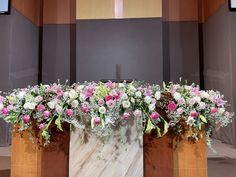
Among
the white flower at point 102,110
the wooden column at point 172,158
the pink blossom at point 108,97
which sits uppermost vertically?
the pink blossom at point 108,97

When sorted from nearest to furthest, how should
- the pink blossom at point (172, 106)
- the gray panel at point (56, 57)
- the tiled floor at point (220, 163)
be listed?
the pink blossom at point (172, 106) < the tiled floor at point (220, 163) < the gray panel at point (56, 57)

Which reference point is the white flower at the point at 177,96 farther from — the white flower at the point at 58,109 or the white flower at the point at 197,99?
the white flower at the point at 58,109

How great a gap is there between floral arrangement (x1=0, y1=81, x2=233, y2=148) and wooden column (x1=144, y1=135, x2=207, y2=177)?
76 mm

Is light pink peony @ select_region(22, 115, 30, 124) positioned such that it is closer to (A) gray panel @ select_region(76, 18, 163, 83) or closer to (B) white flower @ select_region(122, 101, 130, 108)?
(B) white flower @ select_region(122, 101, 130, 108)

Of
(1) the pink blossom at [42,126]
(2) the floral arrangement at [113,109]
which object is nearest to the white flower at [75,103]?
(2) the floral arrangement at [113,109]

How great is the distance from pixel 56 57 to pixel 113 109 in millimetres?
4040

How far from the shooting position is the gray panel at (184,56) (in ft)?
17.8

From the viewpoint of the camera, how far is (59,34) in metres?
5.59

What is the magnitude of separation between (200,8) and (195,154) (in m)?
4.59

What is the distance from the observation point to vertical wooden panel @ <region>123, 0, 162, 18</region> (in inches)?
208

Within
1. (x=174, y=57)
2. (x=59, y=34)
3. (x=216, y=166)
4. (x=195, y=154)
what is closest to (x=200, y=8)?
(x=174, y=57)

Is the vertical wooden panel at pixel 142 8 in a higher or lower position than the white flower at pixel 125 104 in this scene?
higher

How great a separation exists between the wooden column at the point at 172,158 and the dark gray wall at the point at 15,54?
11.1 feet

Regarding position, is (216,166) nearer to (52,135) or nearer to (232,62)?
(52,135)
